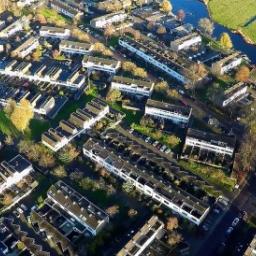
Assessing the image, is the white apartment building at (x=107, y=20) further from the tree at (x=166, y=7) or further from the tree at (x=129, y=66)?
the tree at (x=129, y=66)

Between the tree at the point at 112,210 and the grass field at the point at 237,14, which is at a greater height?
the grass field at the point at 237,14

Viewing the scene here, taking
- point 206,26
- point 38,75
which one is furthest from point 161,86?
point 206,26

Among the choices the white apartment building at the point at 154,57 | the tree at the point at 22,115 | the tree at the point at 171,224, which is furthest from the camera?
the white apartment building at the point at 154,57

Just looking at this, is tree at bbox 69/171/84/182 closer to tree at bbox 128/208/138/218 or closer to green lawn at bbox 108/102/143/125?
tree at bbox 128/208/138/218

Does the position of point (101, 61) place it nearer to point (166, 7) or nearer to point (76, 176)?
Result: point (76, 176)

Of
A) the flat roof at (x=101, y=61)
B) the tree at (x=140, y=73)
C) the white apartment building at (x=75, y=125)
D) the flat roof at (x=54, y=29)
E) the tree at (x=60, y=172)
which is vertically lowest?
the tree at (x=60, y=172)

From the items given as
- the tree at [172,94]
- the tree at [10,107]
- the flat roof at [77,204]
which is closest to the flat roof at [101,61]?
the tree at [172,94]
